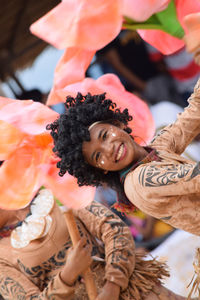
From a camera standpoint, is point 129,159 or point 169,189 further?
point 129,159

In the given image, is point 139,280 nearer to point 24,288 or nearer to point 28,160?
point 24,288

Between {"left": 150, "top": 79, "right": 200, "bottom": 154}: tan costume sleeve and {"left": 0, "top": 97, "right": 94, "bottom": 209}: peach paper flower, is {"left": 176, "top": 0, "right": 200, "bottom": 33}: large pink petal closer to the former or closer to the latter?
{"left": 150, "top": 79, "right": 200, "bottom": 154}: tan costume sleeve

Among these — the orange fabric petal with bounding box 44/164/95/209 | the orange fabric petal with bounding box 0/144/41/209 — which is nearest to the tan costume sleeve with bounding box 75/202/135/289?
the orange fabric petal with bounding box 44/164/95/209

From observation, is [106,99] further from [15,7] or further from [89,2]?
[15,7]

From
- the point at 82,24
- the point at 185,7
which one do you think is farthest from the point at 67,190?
the point at 185,7

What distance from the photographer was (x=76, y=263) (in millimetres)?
1431

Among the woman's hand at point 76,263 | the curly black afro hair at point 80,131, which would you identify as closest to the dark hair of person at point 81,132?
the curly black afro hair at point 80,131

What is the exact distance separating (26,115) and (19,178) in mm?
208

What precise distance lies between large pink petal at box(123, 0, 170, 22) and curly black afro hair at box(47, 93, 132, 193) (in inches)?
15.1

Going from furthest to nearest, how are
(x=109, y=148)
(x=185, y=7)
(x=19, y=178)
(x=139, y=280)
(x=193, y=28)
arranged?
(x=139, y=280) → (x=19, y=178) → (x=109, y=148) → (x=185, y=7) → (x=193, y=28)

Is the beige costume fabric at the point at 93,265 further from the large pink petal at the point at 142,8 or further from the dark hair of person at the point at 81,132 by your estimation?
the large pink petal at the point at 142,8

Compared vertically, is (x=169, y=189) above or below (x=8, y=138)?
below

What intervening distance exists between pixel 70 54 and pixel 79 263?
0.68m

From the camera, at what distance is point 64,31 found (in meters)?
1.11
